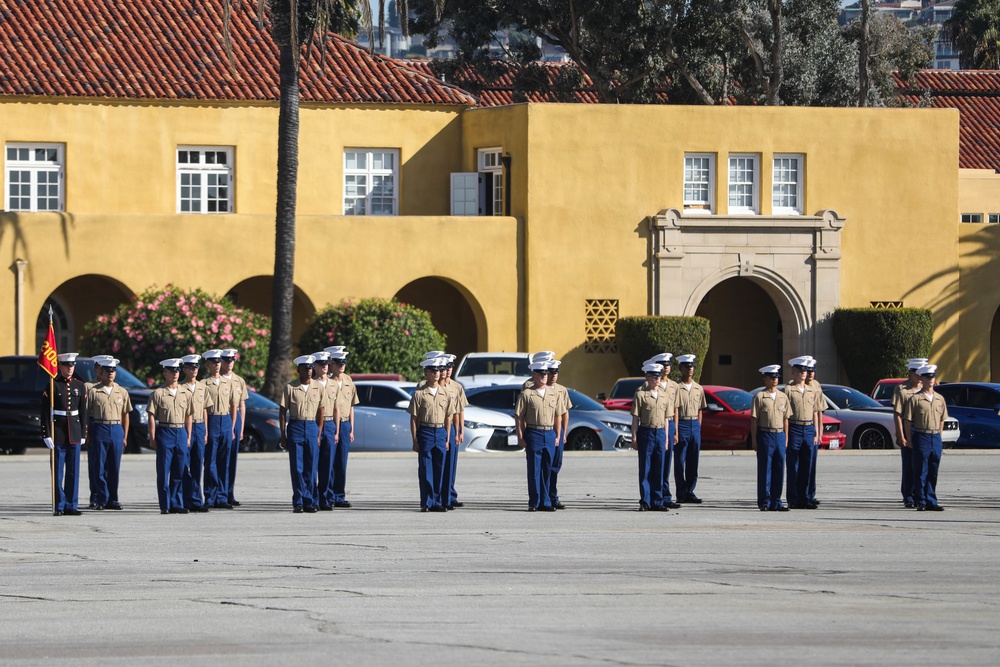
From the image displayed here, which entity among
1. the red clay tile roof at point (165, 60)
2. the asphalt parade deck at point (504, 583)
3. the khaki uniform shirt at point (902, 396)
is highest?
the red clay tile roof at point (165, 60)

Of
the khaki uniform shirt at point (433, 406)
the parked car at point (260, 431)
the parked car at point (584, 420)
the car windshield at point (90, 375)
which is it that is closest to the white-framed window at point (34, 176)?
the car windshield at point (90, 375)

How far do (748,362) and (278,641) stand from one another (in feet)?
109

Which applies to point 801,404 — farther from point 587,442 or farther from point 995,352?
point 995,352

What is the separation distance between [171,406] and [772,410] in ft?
22.4

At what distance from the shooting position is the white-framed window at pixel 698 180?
40062mm

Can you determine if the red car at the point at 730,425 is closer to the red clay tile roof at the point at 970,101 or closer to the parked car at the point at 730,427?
the parked car at the point at 730,427

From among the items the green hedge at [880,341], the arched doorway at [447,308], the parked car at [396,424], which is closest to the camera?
the parked car at [396,424]

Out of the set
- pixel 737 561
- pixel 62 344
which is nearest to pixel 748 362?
pixel 62 344

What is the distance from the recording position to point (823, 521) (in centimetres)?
1825

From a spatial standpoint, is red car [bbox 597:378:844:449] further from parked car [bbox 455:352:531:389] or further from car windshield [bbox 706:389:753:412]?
parked car [bbox 455:352:531:389]

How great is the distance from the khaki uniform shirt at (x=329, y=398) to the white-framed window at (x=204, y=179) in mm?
20375

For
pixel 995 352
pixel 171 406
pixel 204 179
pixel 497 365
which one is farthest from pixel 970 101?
pixel 171 406

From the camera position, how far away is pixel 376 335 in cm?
3609

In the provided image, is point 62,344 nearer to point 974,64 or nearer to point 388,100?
point 388,100
